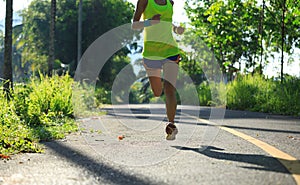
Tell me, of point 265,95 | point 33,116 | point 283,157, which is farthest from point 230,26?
point 283,157

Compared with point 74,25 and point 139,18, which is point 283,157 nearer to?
point 139,18

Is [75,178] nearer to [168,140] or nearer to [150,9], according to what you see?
[168,140]

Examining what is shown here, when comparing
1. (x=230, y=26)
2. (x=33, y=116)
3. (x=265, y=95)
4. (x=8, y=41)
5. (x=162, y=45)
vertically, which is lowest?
(x=33, y=116)

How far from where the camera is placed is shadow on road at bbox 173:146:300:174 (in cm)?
403

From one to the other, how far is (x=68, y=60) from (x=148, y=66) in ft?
125

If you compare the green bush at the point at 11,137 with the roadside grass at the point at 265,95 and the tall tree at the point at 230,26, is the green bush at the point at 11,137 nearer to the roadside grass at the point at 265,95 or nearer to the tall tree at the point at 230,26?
the roadside grass at the point at 265,95

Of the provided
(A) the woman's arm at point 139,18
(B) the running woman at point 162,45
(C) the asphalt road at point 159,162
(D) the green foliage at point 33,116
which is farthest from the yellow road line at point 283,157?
(D) the green foliage at point 33,116

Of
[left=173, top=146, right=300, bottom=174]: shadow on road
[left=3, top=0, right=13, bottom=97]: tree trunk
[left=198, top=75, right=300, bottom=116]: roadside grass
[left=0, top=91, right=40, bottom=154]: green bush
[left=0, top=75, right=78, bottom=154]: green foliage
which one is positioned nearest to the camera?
[left=173, top=146, right=300, bottom=174]: shadow on road

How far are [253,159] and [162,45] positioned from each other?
2.19 m

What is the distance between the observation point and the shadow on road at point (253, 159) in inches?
159

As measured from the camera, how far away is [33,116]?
8.81 meters

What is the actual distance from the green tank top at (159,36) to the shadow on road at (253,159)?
1.36m

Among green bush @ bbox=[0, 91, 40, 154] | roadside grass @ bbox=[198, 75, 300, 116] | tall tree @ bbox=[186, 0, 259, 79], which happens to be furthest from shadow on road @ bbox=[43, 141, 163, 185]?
tall tree @ bbox=[186, 0, 259, 79]

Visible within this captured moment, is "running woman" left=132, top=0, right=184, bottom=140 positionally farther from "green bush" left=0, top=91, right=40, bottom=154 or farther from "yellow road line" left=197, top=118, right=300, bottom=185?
"green bush" left=0, top=91, right=40, bottom=154
